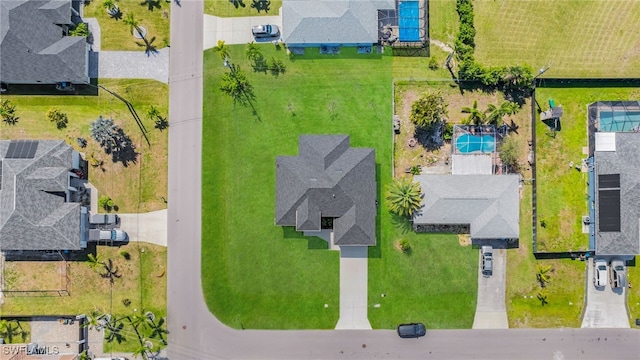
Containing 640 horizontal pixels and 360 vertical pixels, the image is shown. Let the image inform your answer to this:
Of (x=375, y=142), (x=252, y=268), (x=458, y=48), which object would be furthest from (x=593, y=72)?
(x=252, y=268)

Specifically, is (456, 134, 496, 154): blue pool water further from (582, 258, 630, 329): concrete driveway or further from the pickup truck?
the pickup truck

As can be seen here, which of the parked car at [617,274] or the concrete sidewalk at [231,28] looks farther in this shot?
the concrete sidewalk at [231,28]

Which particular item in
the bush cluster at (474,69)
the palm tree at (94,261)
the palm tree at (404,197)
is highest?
the bush cluster at (474,69)

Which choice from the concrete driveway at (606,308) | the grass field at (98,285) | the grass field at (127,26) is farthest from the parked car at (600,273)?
the grass field at (127,26)

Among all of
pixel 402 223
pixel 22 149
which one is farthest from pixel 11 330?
pixel 402 223

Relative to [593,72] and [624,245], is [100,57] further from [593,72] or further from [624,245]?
[624,245]

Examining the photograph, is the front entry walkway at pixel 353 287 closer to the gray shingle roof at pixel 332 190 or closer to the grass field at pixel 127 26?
the gray shingle roof at pixel 332 190
